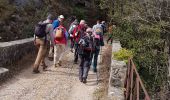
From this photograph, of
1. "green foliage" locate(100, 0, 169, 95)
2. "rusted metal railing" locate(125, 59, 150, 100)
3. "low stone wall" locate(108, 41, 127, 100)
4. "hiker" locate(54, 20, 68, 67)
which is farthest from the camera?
"green foliage" locate(100, 0, 169, 95)

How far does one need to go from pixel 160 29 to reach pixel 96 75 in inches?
168

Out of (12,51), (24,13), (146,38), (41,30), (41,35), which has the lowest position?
(12,51)

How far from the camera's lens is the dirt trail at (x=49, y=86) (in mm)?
9109

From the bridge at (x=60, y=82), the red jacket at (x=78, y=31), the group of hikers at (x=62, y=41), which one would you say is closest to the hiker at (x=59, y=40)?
the group of hikers at (x=62, y=41)

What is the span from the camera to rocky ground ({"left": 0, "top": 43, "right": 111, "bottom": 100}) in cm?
912

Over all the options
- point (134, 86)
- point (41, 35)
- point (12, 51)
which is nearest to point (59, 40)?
point (41, 35)

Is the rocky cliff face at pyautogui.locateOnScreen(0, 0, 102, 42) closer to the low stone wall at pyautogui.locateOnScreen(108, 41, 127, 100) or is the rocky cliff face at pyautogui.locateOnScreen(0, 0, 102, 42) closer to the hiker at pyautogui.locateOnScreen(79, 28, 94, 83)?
the hiker at pyautogui.locateOnScreen(79, 28, 94, 83)

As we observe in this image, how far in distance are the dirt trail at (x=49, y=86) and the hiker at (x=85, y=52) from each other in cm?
30

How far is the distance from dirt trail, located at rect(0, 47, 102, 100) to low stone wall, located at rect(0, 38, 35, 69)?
1.79 feet

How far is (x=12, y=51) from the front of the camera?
1137cm

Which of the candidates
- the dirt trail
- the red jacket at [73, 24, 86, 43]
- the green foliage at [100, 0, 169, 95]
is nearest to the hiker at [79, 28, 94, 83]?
the dirt trail

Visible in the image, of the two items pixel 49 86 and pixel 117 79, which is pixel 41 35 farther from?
pixel 117 79

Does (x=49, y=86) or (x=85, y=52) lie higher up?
(x=85, y=52)

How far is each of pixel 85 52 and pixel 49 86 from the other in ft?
4.65
